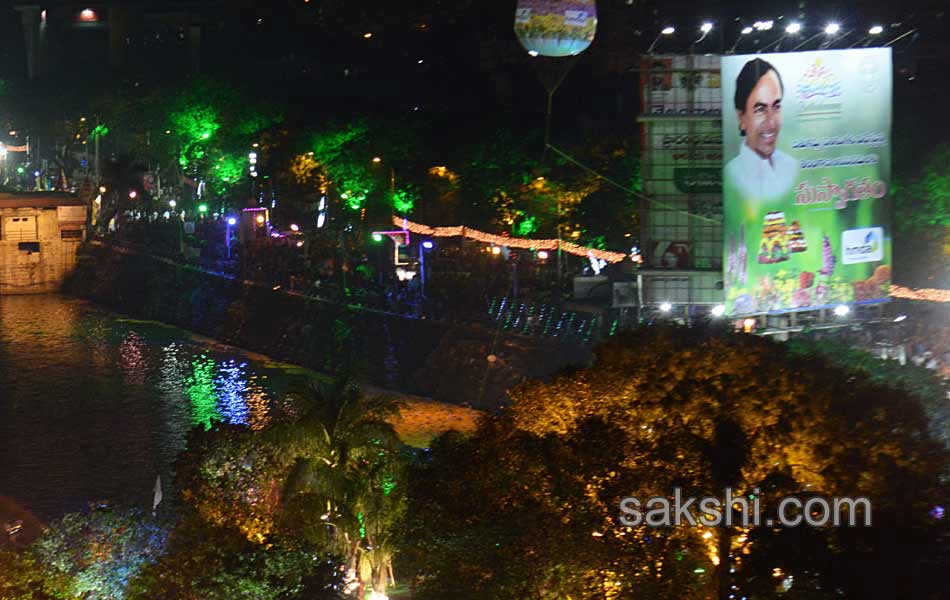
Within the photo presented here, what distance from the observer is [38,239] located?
61.1 meters

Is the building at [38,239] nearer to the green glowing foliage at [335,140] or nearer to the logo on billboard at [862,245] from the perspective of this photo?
the green glowing foliage at [335,140]

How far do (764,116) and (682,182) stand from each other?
7.60 feet

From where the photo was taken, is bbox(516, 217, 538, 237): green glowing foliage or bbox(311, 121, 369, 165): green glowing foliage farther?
bbox(311, 121, 369, 165): green glowing foliage

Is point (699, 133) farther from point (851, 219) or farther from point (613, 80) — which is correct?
point (613, 80)

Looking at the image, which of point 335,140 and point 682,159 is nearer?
point 682,159

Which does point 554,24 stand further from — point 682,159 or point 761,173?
point 761,173

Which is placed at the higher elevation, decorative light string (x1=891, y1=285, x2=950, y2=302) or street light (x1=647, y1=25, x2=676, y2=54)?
street light (x1=647, y1=25, x2=676, y2=54)

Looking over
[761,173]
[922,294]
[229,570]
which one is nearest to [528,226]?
[761,173]

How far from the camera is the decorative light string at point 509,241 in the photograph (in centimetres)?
3384

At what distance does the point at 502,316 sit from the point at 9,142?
66.1 metres

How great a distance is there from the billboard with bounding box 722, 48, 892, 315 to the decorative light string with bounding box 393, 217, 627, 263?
5653 millimetres

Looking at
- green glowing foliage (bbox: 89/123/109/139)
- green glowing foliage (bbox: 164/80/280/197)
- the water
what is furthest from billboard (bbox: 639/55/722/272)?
green glowing foliage (bbox: 89/123/109/139)

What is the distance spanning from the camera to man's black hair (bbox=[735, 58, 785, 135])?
88.5 feet

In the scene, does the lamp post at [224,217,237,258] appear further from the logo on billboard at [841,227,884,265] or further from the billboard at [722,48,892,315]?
the logo on billboard at [841,227,884,265]
